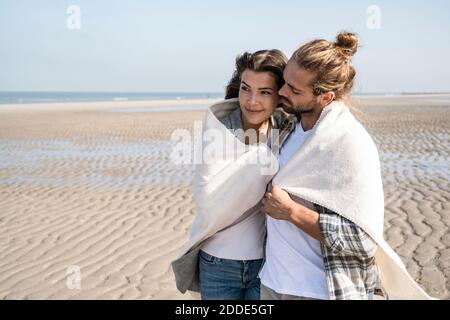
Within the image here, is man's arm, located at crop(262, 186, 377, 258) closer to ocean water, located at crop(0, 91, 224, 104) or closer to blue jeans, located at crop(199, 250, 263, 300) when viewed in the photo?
blue jeans, located at crop(199, 250, 263, 300)

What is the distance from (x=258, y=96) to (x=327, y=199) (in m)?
0.65

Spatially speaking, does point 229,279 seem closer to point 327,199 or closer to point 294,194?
point 294,194

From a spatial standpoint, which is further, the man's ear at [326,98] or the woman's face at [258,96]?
the woman's face at [258,96]

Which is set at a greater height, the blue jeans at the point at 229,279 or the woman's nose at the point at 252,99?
the woman's nose at the point at 252,99

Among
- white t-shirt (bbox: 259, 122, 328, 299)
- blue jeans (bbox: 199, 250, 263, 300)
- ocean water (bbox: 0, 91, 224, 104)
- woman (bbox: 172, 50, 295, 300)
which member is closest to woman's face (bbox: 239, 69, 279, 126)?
woman (bbox: 172, 50, 295, 300)

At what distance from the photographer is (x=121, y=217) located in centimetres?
672

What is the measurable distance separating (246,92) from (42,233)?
4.64 metres

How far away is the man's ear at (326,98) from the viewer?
6.77 feet

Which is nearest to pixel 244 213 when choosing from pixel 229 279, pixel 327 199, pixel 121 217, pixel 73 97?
pixel 229 279

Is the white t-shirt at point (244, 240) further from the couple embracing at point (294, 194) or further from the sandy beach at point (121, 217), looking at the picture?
the sandy beach at point (121, 217)

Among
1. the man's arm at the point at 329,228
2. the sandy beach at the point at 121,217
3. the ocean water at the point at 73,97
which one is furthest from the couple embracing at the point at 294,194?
the ocean water at the point at 73,97

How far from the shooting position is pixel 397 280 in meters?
2.10

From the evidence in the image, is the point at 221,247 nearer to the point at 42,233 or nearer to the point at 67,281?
the point at 67,281

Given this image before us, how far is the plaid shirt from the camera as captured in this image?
1920 mm
